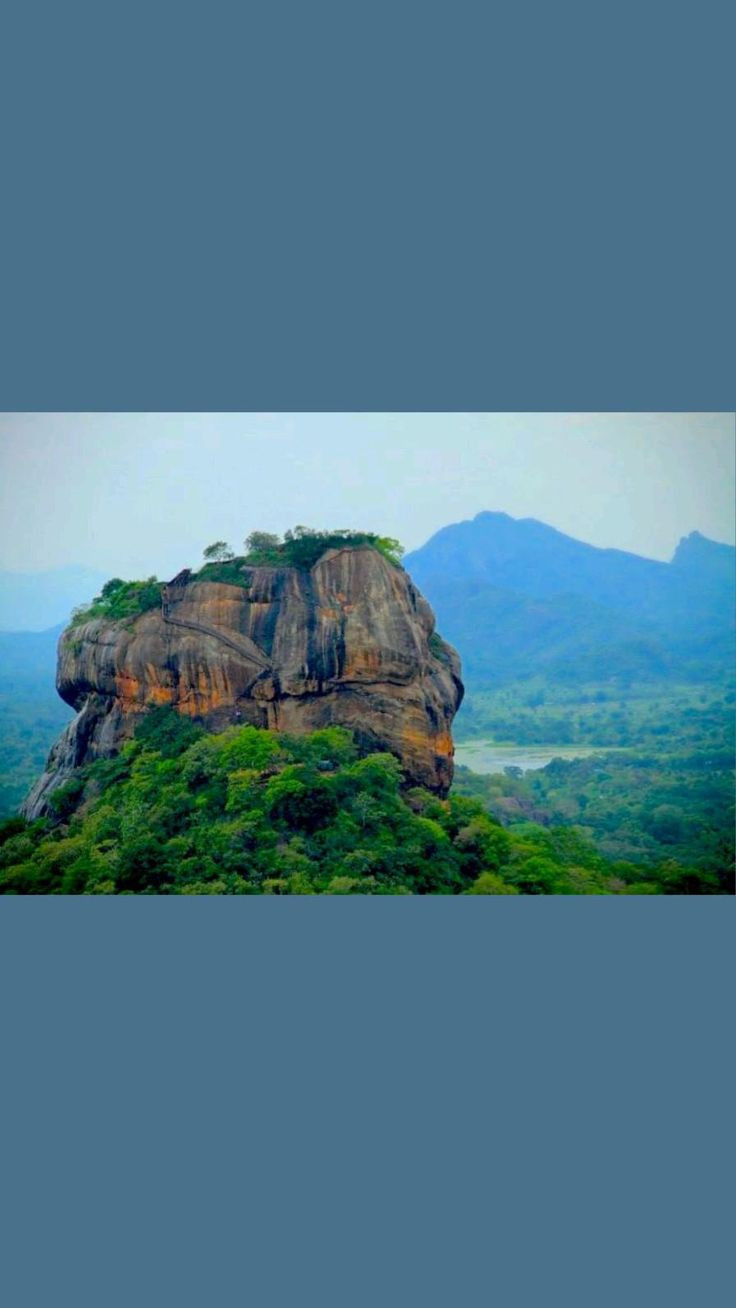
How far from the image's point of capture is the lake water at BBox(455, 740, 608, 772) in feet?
61.3

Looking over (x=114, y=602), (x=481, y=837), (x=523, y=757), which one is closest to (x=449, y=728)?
(x=481, y=837)

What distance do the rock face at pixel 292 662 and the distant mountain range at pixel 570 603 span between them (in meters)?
3.46

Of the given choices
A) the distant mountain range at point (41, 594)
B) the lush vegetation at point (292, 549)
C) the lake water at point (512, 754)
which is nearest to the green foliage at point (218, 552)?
the lush vegetation at point (292, 549)

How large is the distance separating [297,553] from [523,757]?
5.50 meters

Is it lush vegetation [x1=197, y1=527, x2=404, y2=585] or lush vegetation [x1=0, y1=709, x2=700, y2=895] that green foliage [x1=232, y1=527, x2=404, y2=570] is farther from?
lush vegetation [x1=0, y1=709, x2=700, y2=895]

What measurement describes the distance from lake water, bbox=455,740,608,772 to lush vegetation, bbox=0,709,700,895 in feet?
8.13

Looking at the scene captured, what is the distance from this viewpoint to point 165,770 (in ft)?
51.5

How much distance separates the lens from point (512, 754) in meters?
19.3

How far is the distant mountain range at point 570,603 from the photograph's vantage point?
20203mm

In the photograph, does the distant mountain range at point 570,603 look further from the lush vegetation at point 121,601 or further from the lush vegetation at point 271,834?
the lush vegetation at point 271,834

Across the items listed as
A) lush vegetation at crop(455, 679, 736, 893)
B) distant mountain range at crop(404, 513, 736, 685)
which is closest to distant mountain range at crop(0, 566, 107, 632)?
distant mountain range at crop(404, 513, 736, 685)

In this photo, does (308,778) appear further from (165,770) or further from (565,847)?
(565,847)

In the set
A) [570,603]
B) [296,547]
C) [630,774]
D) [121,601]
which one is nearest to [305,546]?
[296,547]

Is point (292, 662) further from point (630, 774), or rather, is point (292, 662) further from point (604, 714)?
point (604, 714)
